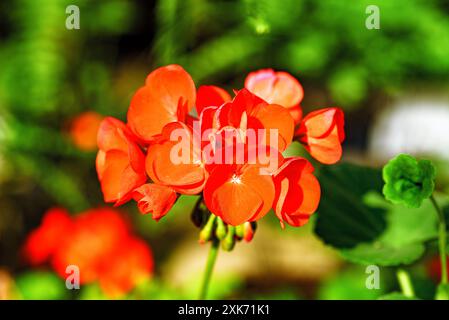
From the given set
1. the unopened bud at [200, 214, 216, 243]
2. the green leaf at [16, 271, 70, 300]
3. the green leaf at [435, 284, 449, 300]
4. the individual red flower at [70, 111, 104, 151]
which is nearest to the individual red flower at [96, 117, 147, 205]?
the unopened bud at [200, 214, 216, 243]

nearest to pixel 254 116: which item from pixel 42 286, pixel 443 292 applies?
pixel 443 292

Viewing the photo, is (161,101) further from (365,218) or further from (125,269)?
(125,269)

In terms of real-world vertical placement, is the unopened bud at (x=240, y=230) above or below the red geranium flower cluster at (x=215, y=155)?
below

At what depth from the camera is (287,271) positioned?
1903 millimetres

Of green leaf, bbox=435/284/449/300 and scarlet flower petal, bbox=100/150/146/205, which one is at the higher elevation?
scarlet flower petal, bbox=100/150/146/205

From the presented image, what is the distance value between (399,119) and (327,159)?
1801mm

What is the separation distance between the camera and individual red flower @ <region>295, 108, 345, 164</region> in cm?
67

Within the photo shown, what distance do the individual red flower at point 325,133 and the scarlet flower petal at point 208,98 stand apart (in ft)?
0.33

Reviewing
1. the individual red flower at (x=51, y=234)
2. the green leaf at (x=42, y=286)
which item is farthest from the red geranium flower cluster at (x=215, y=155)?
the green leaf at (x=42, y=286)

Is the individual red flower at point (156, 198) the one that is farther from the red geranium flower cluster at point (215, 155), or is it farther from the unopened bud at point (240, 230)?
the unopened bud at point (240, 230)

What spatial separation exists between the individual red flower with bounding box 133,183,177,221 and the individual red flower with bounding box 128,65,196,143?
2.5 inches

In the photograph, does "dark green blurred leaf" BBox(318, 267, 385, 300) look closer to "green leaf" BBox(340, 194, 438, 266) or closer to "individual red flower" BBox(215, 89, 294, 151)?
"green leaf" BBox(340, 194, 438, 266)

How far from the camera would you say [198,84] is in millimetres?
2021

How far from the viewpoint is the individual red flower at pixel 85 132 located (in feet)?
5.60
